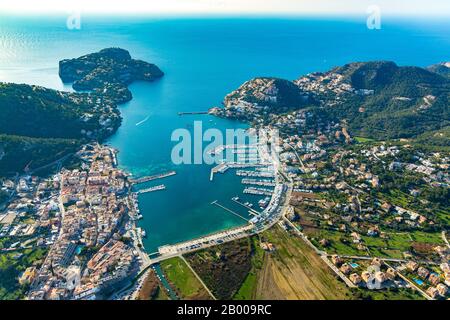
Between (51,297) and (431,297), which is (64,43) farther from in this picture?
(431,297)

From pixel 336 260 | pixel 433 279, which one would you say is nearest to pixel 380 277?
pixel 336 260

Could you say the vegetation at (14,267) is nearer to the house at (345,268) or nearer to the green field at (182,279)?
the green field at (182,279)

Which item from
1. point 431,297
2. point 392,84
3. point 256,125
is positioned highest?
point 392,84

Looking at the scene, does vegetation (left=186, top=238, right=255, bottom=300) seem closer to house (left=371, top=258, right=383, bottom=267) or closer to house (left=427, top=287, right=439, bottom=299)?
house (left=371, top=258, right=383, bottom=267)

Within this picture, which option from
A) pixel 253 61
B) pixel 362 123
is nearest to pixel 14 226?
pixel 362 123

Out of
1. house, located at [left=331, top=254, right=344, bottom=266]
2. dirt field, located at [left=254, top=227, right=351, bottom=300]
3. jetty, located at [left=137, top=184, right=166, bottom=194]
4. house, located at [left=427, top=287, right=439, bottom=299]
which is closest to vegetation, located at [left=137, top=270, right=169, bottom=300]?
dirt field, located at [left=254, top=227, right=351, bottom=300]
